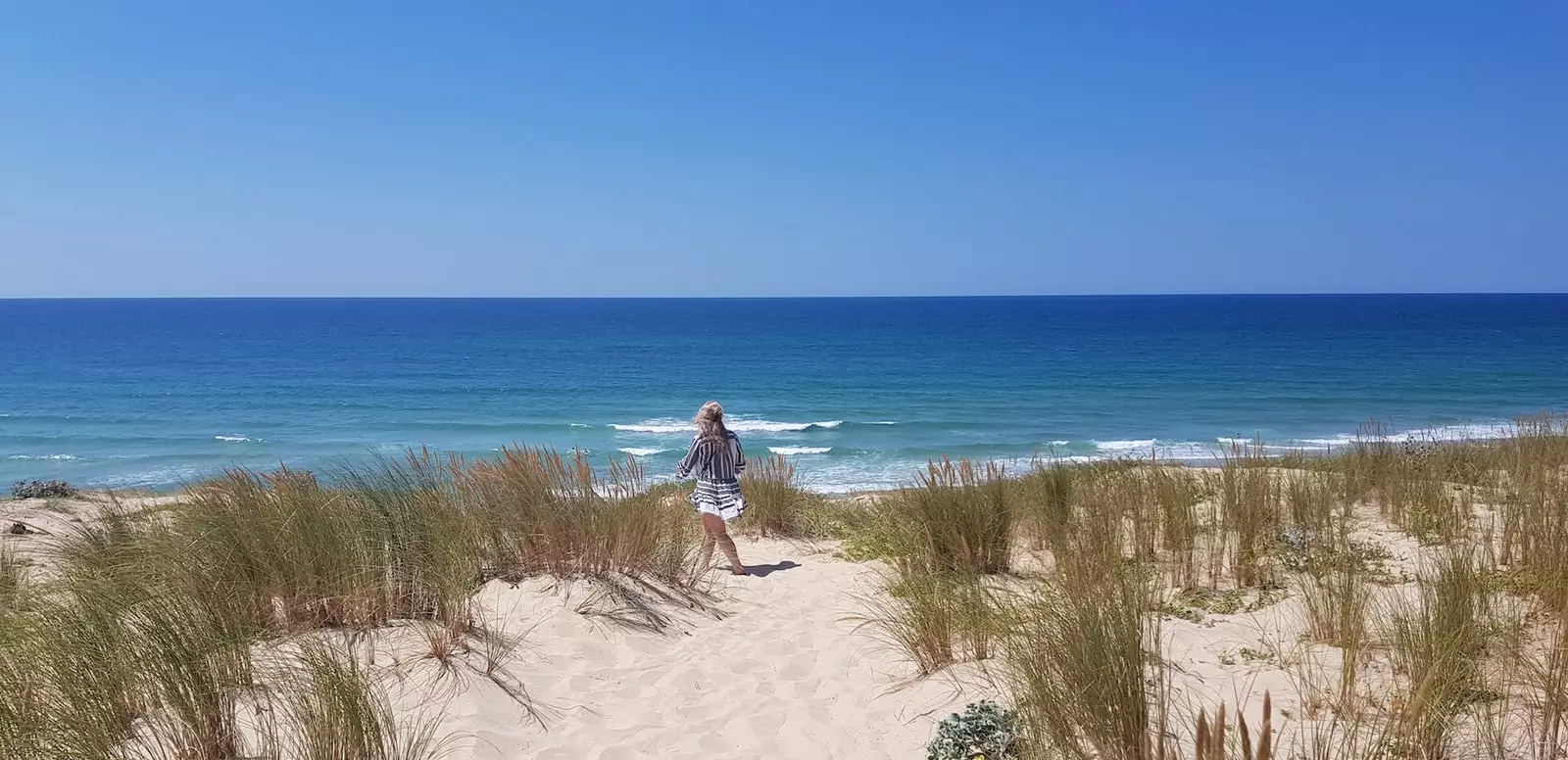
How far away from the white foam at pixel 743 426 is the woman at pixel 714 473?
62.7 ft

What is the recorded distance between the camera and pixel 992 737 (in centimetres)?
358

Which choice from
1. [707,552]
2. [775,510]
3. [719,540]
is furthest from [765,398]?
[707,552]

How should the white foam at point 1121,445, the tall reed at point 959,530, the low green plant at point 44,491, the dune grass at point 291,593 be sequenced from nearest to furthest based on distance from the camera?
the dune grass at point 291,593 → the tall reed at point 959,530 → the low green plant at point 44,491 → the white foam at point 1121,445

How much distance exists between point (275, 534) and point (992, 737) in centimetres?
432

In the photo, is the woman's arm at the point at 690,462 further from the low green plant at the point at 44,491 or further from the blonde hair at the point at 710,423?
the low green plant at the point at 44,491

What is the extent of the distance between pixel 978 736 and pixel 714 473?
4438 millimetres

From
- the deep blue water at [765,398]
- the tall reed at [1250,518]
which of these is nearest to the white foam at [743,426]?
the deep blue water at [765,398]

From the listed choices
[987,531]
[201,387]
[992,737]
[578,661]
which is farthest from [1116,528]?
[201,387]

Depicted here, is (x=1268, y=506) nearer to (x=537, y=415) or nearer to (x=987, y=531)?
(x=987, y=531)

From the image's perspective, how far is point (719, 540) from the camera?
24.9ft

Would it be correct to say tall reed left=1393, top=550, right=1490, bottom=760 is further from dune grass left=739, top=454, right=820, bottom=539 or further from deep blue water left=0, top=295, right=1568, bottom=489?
dune grass left=739, top=454, right=820, bottom=539

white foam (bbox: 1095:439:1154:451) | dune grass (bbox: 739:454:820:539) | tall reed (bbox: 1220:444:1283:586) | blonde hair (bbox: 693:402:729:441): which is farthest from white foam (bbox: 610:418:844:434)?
tall reed (bbox: 1220:444:1283:586)

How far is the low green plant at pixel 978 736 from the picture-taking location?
3.53 metres

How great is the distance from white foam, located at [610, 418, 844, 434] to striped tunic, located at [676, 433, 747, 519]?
1910cm
